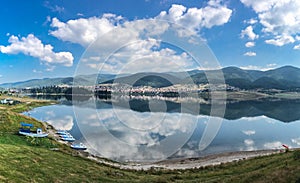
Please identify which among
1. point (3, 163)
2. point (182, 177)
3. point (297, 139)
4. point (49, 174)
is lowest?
point (297, 139)

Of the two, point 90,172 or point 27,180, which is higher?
point 27,180

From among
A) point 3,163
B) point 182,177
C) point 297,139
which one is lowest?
point 297,139

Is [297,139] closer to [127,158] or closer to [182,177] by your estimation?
[127,158]

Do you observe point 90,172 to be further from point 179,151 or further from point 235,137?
point 235,137

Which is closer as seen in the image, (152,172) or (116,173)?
(116,173)

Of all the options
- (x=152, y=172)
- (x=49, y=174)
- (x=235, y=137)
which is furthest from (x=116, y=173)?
(x=235, y=137)

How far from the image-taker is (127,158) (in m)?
41.1

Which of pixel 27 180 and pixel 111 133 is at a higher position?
pixel 27 180

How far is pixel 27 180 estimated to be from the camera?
15680 mm

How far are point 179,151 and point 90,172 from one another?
1099 inches

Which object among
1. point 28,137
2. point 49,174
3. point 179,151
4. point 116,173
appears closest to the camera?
point 49,174

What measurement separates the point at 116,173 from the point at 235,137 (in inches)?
1798

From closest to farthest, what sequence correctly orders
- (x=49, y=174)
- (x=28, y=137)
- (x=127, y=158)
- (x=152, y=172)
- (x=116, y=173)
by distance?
1. (x=49, y=174)
2. (x=116, y=173)
3. (x=152, y=172)
4. (x=28, y=137)
5. (x=127, y=158)

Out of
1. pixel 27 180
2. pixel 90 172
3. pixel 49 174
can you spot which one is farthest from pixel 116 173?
pixel 27 180
